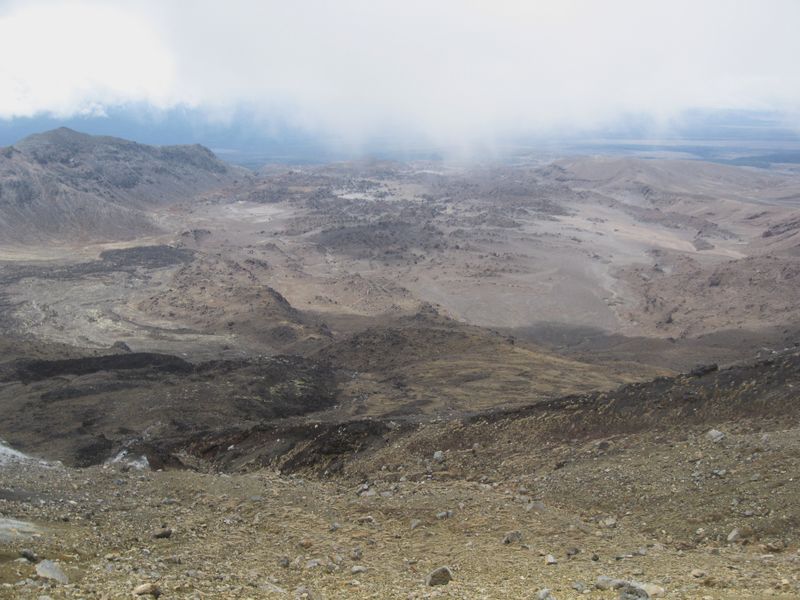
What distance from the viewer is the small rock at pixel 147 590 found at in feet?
23.8

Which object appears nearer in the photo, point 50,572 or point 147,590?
point 147,590

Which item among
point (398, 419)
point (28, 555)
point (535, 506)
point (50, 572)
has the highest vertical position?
point (50, 572)

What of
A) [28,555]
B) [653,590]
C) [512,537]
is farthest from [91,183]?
[653,590]

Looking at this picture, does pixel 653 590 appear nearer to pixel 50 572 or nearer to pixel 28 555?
pixel 50 572

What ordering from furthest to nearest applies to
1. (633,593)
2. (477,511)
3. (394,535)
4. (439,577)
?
(477,511) → (394,535) → (439,577) → (633,593)

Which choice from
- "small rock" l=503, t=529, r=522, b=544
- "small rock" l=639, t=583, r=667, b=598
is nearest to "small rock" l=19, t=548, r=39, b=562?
"small rock" l=503, t=529, r=522, b=544

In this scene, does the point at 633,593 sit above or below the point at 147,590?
below

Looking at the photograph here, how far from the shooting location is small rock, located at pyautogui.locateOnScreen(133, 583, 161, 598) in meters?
7.25

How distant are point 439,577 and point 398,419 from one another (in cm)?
1205

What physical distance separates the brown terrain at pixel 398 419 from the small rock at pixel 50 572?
0.08 metres

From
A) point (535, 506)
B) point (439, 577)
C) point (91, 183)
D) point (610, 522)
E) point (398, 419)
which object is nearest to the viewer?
point (439, 577)

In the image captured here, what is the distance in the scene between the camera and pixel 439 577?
8.84 metres

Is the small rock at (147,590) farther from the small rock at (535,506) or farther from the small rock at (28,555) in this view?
the small rock at (535,506)

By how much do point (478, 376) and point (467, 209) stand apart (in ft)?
331
